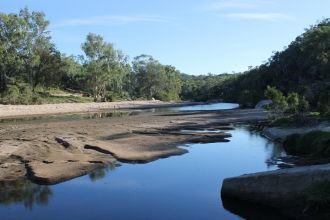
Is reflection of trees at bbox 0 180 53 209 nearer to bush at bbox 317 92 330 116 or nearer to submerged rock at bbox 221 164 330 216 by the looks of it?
submerged rock at bbox 221 164 330 216

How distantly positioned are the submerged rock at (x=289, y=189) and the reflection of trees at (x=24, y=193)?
6.72m

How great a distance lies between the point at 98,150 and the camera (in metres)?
26.8

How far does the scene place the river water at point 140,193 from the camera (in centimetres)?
1462

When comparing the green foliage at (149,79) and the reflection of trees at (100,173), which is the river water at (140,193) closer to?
the reflection of trees at (100,173)

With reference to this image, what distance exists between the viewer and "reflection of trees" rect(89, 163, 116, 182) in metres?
19.7

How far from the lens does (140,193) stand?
17297 millimetres

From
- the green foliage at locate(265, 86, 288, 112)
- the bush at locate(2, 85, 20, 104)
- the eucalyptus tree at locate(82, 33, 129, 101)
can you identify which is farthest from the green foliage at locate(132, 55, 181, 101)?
the green foliage at locate(265, 86, 288, 112)

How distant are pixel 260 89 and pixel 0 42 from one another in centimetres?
6396

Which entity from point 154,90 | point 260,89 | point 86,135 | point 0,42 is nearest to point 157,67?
point 154,90

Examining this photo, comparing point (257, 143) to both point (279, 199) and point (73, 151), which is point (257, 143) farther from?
point (279, 199)

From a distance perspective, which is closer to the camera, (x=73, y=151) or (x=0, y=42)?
(x=73, y=151)

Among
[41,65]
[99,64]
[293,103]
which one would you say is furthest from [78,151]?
[99,64]

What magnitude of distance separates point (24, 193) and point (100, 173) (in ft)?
14.0

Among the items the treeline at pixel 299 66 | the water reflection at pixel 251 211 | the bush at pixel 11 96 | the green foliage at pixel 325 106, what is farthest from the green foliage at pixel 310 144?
the bush at pixel 11 96
